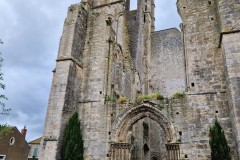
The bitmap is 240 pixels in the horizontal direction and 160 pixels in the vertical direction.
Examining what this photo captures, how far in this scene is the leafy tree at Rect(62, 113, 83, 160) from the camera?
8.98 meters

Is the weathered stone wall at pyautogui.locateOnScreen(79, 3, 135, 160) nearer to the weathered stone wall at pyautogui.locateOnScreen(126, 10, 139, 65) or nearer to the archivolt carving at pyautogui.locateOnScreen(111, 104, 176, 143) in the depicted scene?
the archivolt carving at pyautogui.locateOnScreen(111, 104, 176, 143)

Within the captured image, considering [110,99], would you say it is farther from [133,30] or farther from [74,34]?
[133,30]

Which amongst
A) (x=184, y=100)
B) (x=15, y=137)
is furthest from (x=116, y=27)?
(x=15, y=137)

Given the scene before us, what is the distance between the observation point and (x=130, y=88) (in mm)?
13383

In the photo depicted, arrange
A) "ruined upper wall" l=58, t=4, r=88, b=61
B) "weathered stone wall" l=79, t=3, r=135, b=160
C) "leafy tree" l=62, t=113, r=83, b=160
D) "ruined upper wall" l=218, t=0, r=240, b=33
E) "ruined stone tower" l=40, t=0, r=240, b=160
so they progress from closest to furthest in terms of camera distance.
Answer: "ruined stone tower" l=40, t=0, r=240, b=160 → "ruined upper wall" l=218, t=0, r=240, b=33 → "leafy tree" l=62, t=113, r=83, b=160 → "weathered stone wall" l=79, t=3, r=135, b=160 → "ruined upper wall" l=58, t=4, r=88, b=61

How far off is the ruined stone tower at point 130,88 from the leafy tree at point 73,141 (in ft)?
0.81

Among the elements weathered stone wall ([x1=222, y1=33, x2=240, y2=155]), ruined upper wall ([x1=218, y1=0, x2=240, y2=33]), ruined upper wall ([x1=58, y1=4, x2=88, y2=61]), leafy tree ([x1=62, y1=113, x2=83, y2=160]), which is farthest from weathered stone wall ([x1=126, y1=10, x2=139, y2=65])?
weathered stone wall ([x1=222, y1=33, x2=240, y2=155])

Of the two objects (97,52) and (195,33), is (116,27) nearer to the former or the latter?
(97,52)

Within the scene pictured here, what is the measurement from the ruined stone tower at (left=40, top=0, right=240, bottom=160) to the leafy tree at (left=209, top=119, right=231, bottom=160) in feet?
1.08

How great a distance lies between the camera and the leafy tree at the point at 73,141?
898 centimetres

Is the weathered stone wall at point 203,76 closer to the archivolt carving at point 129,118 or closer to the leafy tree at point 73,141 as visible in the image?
the archivolt carving at point 129,118

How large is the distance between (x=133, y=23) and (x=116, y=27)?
4656 millimetres

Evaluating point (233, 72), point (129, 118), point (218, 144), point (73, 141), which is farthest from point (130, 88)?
point (218, 144)

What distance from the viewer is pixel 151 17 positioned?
2152 centimetres
